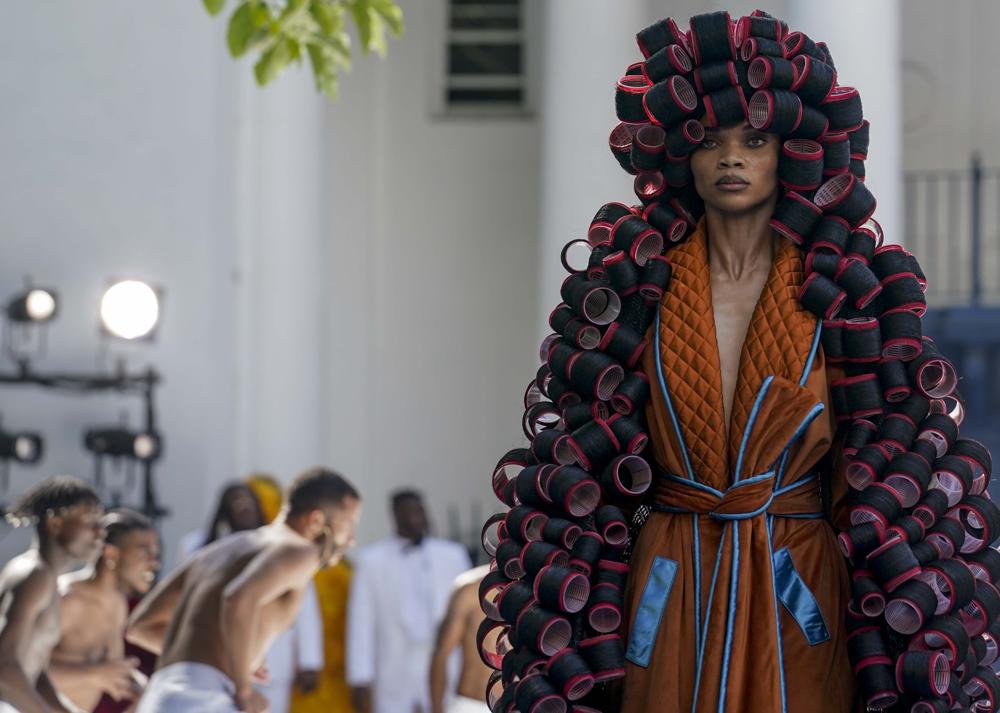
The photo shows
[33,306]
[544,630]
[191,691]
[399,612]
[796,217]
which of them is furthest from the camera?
[33,306]

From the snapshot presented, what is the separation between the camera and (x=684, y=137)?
147 inches

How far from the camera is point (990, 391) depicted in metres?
14.7

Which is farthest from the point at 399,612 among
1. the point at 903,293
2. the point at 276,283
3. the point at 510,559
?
the point at 903,293

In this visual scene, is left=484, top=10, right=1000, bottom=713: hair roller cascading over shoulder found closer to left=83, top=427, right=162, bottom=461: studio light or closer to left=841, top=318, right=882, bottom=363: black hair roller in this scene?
left=841, top=318, right=882, bottom=363: black hair roller

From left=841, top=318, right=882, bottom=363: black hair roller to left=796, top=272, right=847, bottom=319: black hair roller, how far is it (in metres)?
0.04

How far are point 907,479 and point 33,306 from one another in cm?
970

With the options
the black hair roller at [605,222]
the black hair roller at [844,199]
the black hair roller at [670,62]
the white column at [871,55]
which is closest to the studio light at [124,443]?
the white column at [871,55]

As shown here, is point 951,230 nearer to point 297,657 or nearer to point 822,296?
point 297,657

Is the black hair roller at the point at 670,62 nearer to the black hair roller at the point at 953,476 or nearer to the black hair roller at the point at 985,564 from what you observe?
the black hair roller at the point at 953,476

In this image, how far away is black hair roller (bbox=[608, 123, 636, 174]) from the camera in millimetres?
3881

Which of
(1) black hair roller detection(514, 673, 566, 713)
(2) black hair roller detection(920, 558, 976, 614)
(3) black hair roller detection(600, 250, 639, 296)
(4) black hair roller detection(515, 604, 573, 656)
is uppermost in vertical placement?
(3) black hair roller detection(600, 250, 639, 296)

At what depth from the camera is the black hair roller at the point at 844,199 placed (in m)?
3.70

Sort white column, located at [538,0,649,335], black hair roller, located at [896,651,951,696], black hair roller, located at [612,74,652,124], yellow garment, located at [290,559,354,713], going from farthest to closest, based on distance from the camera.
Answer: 1. white column, located at [538,0,649,335]
2. yellow garment, located at [290,559,354,713]
3. black hair roller, located at [612,74,652,124]
4. black hair roller, located at [896,651,951,696]

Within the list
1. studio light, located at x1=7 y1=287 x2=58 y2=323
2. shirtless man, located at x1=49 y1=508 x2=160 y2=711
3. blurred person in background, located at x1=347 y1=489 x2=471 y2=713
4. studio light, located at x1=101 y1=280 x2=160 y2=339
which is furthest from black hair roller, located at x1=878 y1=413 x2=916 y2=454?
studio light, located at x1=7 y1=287 x2=58 y2=323
